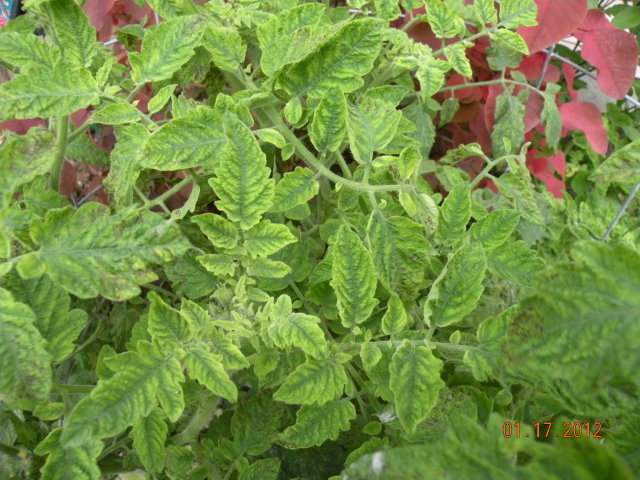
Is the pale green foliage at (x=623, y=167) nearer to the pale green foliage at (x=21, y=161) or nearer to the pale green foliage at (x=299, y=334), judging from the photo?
the pale green foliage at (x=299, y=334)

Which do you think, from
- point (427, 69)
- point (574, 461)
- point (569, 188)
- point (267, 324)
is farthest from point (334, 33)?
point (569, 188)

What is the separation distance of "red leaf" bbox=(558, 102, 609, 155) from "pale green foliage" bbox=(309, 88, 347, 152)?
0.74m

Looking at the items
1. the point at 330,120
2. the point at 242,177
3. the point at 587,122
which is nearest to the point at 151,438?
the point at 242,177

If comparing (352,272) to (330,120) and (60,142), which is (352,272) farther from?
(60,142)

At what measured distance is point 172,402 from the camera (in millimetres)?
546

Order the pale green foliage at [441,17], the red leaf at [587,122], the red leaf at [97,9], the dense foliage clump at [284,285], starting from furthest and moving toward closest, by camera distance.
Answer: the red leaf at [587,122]
the red leaf at [97,9]
the pale green foliage at [441,17]
the dense foliage clump at [284,285]

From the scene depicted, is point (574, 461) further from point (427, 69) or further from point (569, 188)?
point (569, 188)

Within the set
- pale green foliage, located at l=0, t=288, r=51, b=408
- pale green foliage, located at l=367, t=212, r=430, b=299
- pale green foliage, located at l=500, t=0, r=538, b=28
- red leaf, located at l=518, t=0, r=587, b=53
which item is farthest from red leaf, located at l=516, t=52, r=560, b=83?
A: pale green foliage, located at l=0, t=288, r=51, b=408

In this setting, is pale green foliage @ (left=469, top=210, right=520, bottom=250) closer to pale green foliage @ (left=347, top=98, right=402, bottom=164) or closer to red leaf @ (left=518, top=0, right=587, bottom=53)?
pale green foliage @ (left=347, top=98, right=402, bottom=164)

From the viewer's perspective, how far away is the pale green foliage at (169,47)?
66cm

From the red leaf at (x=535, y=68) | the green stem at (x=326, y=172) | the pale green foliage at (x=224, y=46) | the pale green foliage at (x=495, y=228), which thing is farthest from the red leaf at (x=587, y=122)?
the pale green foliage at (x=224, y=46)

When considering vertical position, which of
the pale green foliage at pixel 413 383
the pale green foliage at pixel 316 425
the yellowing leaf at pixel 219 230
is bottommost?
the pale green foliage at pixel 316 425

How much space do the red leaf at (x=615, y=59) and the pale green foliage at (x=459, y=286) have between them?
686 millimetres

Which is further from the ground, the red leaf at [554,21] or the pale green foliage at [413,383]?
the red leaf at [554,21]
